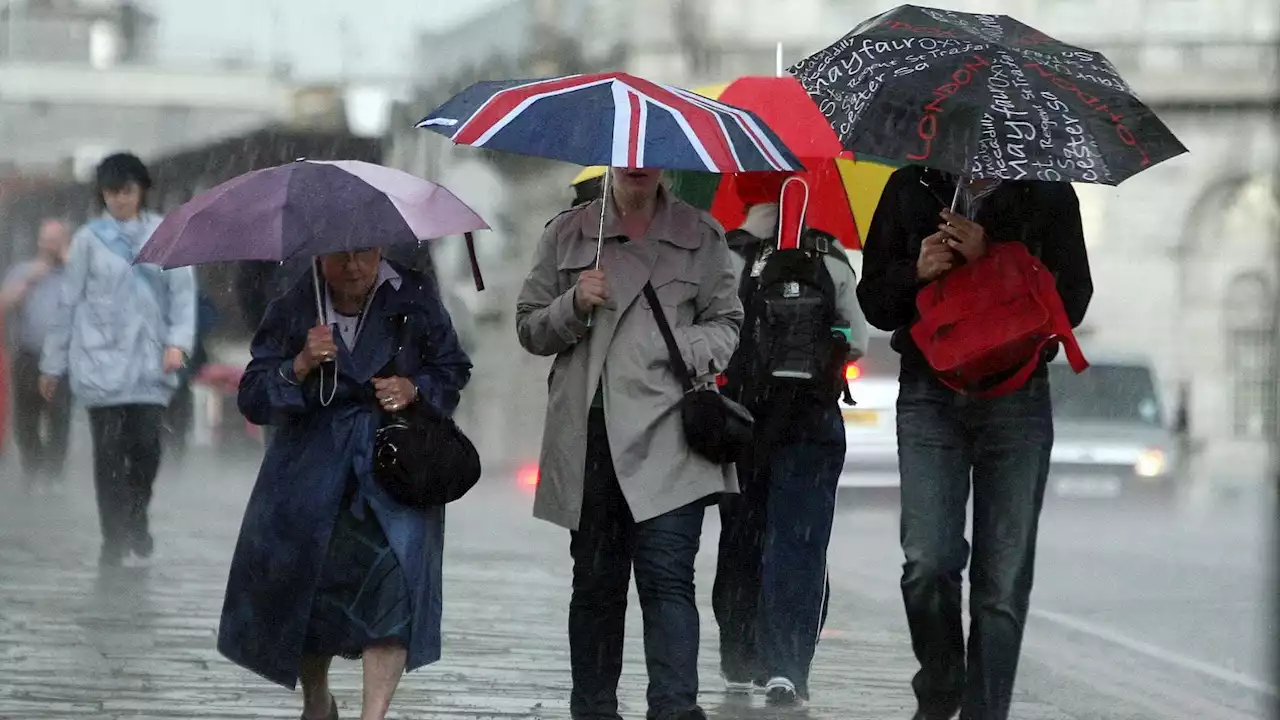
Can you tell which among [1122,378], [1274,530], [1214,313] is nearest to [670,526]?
[1274,530]

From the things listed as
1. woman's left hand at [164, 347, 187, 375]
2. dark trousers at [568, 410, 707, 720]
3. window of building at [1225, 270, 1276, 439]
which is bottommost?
window of building at [1225, 270, 1276, 439]

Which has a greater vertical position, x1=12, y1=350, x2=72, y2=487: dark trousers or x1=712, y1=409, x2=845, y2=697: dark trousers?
x1=712, y1=409, x2=845, y2=697: dark trousers

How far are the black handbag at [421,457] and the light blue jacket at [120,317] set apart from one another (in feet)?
15.5

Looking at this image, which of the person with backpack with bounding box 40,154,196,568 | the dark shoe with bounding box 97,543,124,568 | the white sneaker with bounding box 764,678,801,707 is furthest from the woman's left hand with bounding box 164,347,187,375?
the white sneaker with bounding box 764,678,801,707

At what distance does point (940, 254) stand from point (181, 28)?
4022 centimetres

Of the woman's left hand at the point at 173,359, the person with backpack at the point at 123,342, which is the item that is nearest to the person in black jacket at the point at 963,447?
the woman's left hand at the point at 173,359

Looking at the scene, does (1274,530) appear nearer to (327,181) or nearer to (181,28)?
(327,181)

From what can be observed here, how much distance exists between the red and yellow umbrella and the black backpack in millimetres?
299

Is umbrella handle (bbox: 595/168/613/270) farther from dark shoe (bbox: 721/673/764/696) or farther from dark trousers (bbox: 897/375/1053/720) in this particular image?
dark shoe (bbox: 721/673/764/696)

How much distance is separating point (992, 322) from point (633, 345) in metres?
0.95

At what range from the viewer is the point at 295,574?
5.55m

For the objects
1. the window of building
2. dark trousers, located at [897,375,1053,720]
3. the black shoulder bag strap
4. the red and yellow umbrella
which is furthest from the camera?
the window of building

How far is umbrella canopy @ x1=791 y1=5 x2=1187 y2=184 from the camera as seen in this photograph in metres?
5.40

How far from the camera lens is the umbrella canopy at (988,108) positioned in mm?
5402
